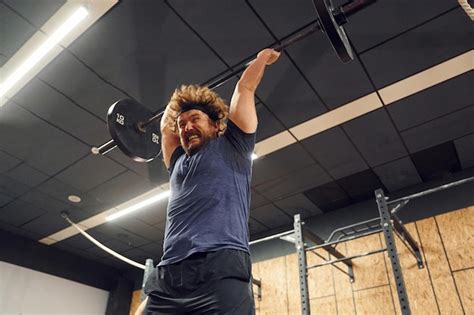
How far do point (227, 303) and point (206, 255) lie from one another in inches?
5.1

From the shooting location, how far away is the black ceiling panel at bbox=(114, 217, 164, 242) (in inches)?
207

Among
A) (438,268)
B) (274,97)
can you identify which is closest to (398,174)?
(438,268)

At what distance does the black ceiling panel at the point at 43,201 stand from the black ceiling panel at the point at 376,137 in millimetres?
3763

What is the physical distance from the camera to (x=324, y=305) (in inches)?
168

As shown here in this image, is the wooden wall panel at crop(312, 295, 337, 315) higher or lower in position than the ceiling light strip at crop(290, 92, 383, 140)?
lower

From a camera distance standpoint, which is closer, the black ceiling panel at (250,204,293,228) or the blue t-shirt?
the blue t-shirt

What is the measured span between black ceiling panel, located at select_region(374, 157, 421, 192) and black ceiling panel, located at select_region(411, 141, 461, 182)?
7 cm

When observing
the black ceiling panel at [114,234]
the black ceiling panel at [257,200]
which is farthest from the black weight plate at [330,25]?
the black ceiling panel at [114,234]

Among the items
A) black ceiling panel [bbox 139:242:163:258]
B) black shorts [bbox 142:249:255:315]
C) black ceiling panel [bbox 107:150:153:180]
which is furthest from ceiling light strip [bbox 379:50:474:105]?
black ceiling panel [bbox 139:242:163:258]

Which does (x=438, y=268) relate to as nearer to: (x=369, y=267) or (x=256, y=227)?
(x=369, y=267)

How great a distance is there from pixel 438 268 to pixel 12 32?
4383mm

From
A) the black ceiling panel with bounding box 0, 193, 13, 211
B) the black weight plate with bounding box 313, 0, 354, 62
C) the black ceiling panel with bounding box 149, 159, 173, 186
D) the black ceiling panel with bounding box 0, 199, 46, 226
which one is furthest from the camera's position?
the black ceiling panel with bounding box 0, 199, 46, 226

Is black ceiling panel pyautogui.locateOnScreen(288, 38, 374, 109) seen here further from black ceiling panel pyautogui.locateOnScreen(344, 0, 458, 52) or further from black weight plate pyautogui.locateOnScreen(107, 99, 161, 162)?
black weight plate pyautogui.locateOnScreen(107, 99, 161, 162)

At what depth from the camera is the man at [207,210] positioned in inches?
35.4
